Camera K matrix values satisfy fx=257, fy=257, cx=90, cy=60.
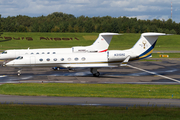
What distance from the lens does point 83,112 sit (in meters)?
17.1

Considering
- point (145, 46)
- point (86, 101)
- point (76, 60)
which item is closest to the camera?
point (86, 101)

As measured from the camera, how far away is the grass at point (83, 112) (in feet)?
52.1

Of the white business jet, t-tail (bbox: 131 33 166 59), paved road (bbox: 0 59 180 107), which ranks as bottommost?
paved road (bbox: 0 59 180 107)

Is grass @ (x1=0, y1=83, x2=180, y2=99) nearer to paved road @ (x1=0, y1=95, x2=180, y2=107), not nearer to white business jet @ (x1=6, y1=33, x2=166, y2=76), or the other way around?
paved road @ (x1=0, y1=95, x2=180, y2=107)

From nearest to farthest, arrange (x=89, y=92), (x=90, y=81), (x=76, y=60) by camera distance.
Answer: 1. (x=89, y=92)
2. (x=90, y=81)
3. (x=76, y=60)

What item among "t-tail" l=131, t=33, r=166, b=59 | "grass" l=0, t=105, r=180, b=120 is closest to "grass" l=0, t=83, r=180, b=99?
"grass" l=0, t=105, r=180, b=120

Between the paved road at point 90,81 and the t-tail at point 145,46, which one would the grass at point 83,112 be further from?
the t-tail at point 145,46

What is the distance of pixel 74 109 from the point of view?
705 inches

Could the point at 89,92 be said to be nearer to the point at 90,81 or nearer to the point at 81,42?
the point at 90,81

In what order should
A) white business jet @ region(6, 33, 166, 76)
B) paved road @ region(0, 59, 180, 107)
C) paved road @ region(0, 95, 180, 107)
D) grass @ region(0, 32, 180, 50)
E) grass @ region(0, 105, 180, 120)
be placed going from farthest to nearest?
grass @ region(0, 32, 180, 50), white business jet @ region(6, 33, 166, 76), paved road @ region(0, 59, 180, 107), paved road @ region(0, 95, 180, 107), grass @ region(0, 105, 180, 120)

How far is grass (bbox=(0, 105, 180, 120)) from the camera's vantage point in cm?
1588

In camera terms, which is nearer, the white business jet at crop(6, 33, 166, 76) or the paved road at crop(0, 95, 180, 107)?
the paved road at crop(0, 95, 180, 107)

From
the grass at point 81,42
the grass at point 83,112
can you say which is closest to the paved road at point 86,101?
the grass at point 83,112

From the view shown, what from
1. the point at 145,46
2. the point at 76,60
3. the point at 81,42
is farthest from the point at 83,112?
the point at 81,42
